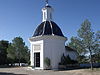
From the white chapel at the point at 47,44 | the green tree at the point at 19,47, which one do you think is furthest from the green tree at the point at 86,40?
the green tree at the point at 19,47

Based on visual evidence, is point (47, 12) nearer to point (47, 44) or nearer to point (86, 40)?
point (47, 44)

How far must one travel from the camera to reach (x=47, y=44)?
3497 cm

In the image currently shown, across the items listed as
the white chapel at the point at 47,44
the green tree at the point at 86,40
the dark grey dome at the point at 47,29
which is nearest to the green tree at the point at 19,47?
the white chapel at the point at 47,44

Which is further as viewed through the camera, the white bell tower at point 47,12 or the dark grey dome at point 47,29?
the white bell tower at point 47,12

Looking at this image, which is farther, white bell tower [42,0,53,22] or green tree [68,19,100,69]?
white bell tower [42,0,53,22]

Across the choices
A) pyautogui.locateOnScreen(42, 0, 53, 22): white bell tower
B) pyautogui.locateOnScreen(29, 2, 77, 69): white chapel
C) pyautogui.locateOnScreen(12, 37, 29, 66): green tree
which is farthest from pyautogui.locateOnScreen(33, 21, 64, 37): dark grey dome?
pyautogui.locateOnScreen(12, 37, 29, 66): green tree

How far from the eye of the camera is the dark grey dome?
118ft

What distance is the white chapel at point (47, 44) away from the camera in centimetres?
3488

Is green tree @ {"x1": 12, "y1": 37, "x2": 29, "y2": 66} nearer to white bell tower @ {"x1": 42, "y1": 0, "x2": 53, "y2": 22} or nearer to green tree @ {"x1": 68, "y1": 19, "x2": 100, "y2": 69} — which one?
white bell tower @ {"x1": 42, "y1": 0, "x2": 53, "y2": 22}

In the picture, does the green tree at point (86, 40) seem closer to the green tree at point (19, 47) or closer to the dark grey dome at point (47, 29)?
the dark grey dome at point (47, 29)

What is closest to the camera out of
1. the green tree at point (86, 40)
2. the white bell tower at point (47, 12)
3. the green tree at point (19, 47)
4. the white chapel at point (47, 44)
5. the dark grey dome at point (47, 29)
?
the green tree at point (86, 40)

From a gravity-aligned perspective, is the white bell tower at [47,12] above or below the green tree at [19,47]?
above

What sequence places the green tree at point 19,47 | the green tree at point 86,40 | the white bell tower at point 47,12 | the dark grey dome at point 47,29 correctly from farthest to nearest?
the green tree at point 19,47 → the white bell tower at point 47,12 → the dark grey dome at point 47,29 → the green tree at point 86,40

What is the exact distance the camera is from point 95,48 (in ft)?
93.6
